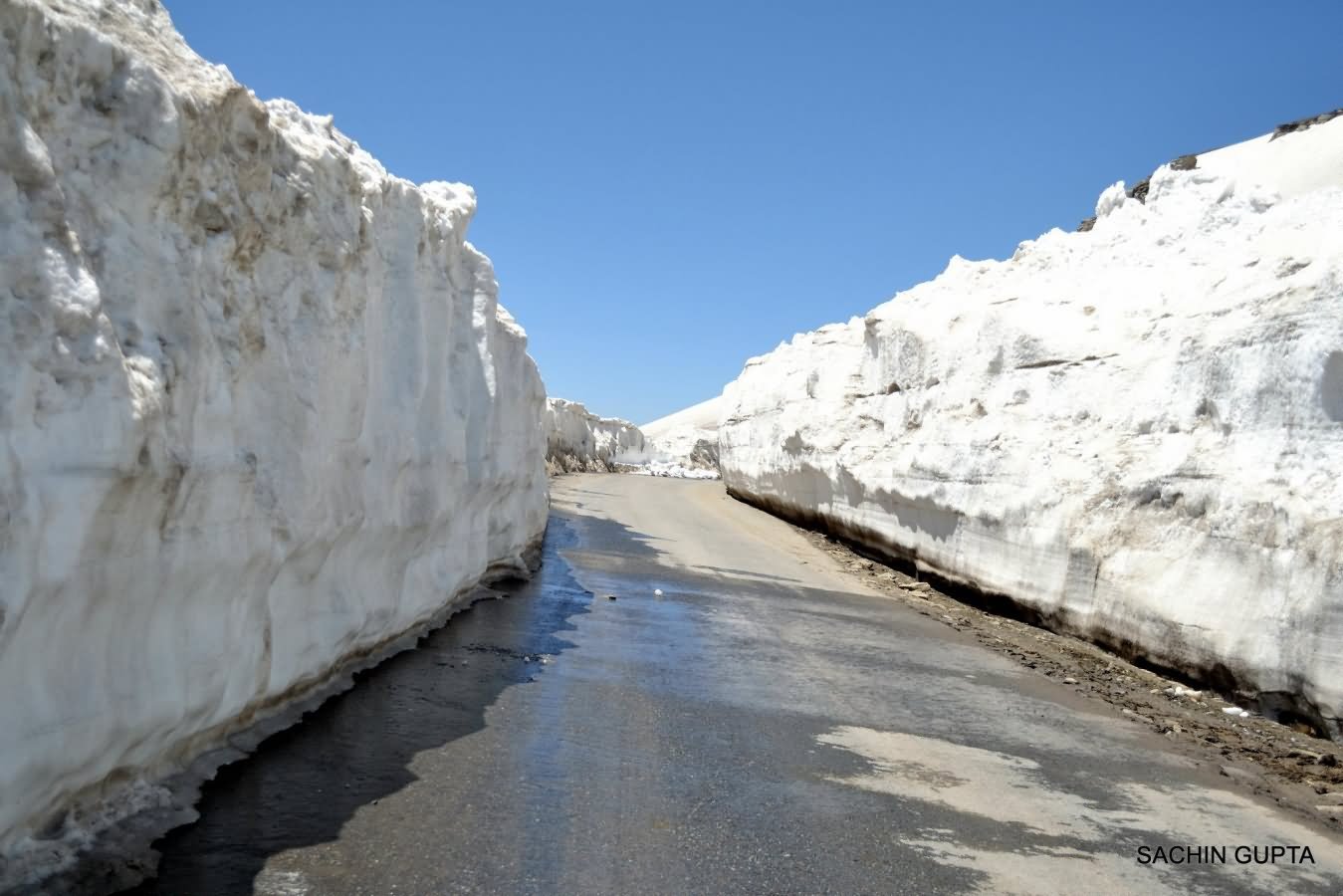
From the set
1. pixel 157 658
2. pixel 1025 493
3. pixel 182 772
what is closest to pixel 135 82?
pixel 157 658

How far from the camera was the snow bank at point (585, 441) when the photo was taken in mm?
38750

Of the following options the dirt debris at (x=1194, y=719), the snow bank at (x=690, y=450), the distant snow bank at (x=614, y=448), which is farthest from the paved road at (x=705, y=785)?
the snow bank at (x=690, y=450)

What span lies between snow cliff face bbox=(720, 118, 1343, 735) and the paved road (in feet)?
4.67

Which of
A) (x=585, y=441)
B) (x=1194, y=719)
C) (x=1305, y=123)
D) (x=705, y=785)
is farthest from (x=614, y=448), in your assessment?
(x=705, y=785)

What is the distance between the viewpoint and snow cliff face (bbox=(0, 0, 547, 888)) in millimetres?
3521

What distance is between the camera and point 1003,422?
13.2 meters

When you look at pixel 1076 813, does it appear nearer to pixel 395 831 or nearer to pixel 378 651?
pixel 395 831

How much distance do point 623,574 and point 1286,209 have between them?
30.1 feet

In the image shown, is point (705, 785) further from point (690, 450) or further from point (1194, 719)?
point (690, 450)

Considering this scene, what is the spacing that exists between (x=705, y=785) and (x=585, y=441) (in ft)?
134

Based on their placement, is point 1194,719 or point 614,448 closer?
point 1194,719

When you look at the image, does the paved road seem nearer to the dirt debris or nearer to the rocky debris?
the dirt debris

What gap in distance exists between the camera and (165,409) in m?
4.21

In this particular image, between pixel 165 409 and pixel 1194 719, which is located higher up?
pixel 165 409
